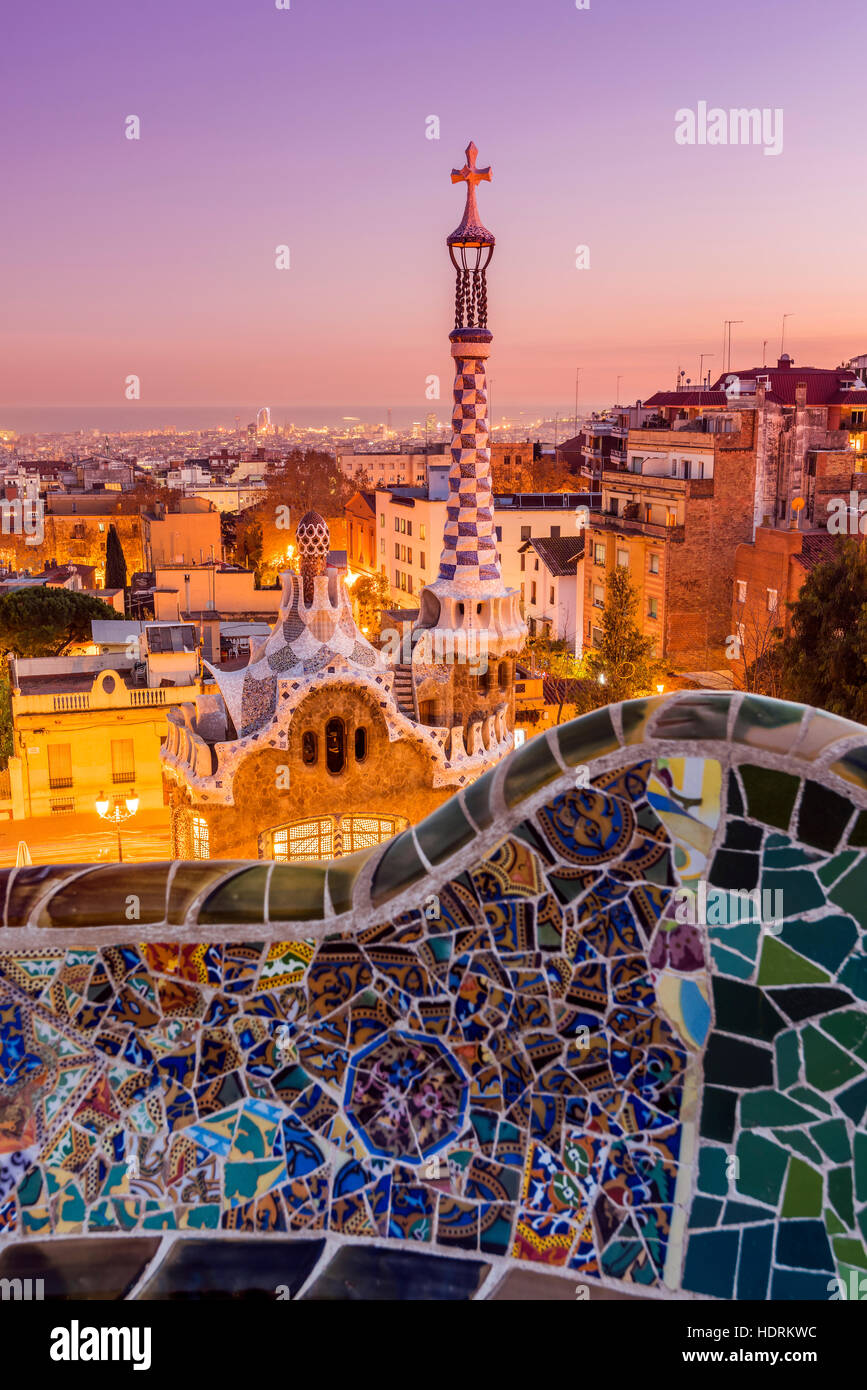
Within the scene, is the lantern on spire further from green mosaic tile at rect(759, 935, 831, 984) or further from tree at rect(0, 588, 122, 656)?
tree at rect(0, 588, 122, 656)

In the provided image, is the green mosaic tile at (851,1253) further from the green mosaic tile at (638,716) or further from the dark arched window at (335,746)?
the dark arched window at (335,746)

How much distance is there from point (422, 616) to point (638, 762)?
43.8 ft

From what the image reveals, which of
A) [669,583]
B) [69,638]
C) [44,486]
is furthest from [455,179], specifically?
[44,486]

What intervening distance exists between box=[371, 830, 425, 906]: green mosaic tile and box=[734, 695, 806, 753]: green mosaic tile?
1243 mm

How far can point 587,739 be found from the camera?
4.13 metres

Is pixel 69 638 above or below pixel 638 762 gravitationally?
below

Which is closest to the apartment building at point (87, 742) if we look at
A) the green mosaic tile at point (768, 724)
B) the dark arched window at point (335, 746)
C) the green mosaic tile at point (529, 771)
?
the dark arched window at point (335, 746)

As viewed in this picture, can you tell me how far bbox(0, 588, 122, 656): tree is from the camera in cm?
3522

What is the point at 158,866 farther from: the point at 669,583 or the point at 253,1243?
the point at 669,583

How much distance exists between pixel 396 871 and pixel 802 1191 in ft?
5.85

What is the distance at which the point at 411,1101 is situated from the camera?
4266 mm

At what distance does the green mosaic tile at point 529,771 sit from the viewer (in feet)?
13.6

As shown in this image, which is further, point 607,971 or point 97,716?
point 97,716

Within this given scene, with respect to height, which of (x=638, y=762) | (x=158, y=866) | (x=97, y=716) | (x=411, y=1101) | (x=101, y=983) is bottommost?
(x=97, y=716)
